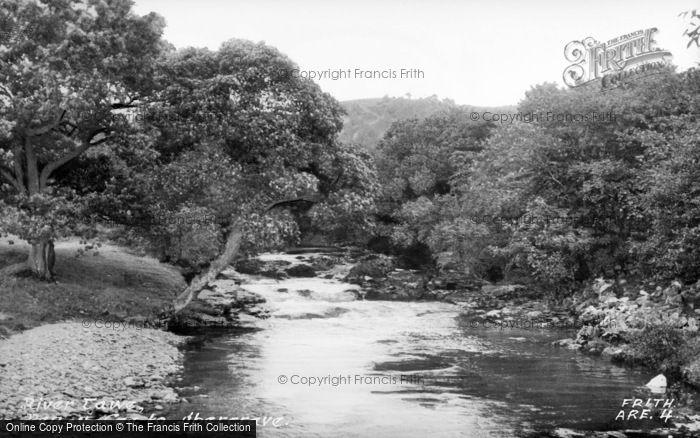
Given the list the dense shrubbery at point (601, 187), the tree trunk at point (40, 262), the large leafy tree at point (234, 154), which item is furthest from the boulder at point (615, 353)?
the tree trunk at point (40, 262)

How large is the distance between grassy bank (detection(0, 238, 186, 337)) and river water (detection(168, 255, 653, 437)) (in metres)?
5.34

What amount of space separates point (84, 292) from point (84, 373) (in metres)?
12.3

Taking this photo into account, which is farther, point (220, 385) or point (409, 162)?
point (409, 162)

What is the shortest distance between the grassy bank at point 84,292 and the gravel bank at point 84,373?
216 centimetres

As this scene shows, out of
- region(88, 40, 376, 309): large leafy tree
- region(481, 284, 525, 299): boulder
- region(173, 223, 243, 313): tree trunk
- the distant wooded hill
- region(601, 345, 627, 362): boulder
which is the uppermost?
the distant wooded hill

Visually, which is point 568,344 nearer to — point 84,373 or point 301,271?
point 84,373

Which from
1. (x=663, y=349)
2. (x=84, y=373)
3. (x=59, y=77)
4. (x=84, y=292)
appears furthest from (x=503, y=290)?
(x=84, y=373)

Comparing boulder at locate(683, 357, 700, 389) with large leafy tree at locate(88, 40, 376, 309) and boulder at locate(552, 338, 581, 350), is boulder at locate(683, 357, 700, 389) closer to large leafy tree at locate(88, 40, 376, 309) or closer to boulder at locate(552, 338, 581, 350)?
boulder at locate(552, 338, 581, 350)

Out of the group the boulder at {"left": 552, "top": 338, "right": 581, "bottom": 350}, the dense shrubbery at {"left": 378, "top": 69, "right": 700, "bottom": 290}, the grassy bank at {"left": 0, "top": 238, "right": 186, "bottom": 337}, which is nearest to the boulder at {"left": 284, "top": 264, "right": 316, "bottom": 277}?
the grassy bank at {"left": 0, "top": 238, "right": 186, "bottom": 337}

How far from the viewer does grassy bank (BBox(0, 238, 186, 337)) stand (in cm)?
2519

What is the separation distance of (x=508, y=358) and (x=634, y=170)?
1429 cm

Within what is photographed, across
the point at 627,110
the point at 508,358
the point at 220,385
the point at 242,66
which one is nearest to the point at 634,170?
the point at 627,110

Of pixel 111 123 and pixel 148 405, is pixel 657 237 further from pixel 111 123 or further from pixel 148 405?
pixel 111 123

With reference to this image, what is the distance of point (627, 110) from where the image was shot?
34.2 metres
